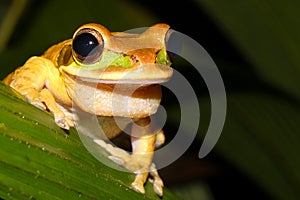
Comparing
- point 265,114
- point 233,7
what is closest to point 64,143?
point 265,114

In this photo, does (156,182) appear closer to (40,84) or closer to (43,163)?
(40,84)

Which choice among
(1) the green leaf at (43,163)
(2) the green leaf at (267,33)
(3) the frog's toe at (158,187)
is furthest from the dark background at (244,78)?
(1) the green leaf at (43,163)

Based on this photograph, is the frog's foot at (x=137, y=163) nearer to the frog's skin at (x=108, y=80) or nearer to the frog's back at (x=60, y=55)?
the frog's skin at (x=108, y=80)

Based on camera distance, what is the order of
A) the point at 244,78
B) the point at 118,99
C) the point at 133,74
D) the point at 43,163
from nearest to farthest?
the point at 43,163 → the point at 133,74 → the point at 118,99 → the point at 244,78

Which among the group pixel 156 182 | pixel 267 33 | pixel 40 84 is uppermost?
pixel 40 84

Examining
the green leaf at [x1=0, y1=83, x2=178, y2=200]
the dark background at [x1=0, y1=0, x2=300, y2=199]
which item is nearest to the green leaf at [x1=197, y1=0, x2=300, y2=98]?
the dark background at [x1=0, y1=0, x2=300, y2=199]

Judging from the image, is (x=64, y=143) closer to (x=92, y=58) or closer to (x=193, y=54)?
(x=92, y=58)

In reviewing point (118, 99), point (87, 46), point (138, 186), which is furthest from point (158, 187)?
point (87, 46)
